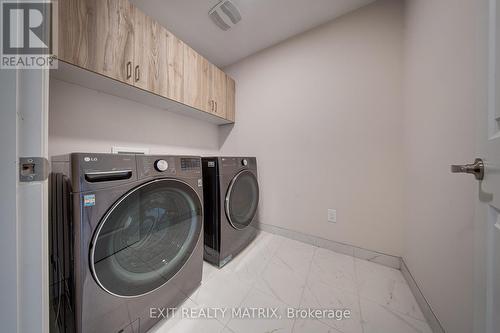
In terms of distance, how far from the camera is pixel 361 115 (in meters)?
1.27

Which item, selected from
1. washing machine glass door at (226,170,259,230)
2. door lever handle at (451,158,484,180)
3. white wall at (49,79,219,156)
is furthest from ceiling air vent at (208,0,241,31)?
door lever handle at (451,158,484,180)

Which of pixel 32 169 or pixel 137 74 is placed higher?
pixel 137 74

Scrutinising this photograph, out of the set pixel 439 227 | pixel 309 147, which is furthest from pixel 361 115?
pixel 439 227

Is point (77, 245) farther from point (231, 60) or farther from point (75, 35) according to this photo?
point (231, 60)

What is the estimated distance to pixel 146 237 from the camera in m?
0.77

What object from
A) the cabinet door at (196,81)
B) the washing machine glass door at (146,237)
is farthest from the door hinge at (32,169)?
the cabinet door at (196,81)

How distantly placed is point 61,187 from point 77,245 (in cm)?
42

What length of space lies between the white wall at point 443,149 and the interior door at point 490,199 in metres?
0.09

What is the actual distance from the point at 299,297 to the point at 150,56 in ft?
5.87

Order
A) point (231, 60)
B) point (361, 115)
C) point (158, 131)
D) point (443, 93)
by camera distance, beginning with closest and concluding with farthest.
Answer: point (443, 93) < point (361, 115) < point (158, 131) < point (231, 60)

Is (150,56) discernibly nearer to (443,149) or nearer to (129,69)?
(129,69)

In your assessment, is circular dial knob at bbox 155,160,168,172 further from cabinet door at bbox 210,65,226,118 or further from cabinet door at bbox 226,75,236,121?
cabinet door at bbox 226,75,236,121

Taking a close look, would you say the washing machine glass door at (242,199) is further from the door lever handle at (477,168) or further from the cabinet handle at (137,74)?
the door lever handle at (477,168)

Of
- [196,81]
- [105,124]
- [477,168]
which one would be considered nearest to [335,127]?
[477,168]
